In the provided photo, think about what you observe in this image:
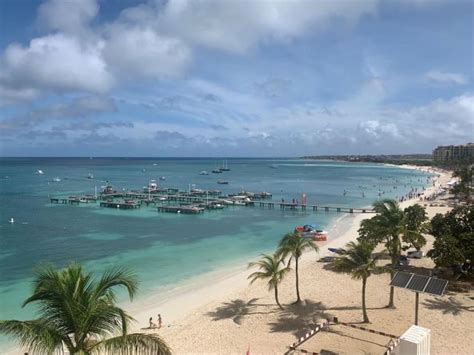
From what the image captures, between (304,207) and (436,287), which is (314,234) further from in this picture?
(436,287)

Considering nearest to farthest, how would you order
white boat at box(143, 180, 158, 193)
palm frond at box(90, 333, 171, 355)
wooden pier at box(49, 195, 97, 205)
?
palm frond at box(90, 333, 171, 355) < wooden pier at box(49, 195, 97, 205) < white boat at box(143, 180, 158, 193)

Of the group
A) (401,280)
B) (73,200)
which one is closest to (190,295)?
(401,280)

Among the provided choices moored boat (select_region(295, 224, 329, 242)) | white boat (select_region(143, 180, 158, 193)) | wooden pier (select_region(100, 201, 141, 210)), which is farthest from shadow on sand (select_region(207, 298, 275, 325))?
white boat (select_region(143, 180, 158, 193))

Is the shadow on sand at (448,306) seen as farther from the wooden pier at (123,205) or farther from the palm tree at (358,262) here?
the wooden pier at (123,205)

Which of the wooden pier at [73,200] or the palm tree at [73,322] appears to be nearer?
the palm tree at [73,322]

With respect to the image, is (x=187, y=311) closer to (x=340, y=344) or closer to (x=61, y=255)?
(x=340, y=344)

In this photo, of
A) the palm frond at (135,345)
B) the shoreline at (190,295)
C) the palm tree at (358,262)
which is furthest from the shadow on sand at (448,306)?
the palm frond at (135,345)

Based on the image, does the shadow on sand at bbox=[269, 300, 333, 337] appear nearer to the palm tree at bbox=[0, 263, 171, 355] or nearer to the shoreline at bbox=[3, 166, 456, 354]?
the shoreline at bbox=[3, 166, 456, 354]
